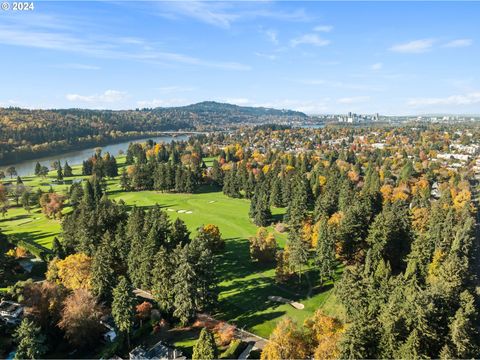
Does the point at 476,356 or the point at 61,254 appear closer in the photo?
the point at 476,356

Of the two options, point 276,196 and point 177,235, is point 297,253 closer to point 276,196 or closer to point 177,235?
point 177,235

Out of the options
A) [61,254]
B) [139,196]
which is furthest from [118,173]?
[61,254]

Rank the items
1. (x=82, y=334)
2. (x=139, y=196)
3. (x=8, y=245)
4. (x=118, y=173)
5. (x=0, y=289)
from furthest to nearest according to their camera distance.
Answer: (x=118, y=173), (x=139, y=196), (x=8, y=245), (x=0, y=289), (x=82, y=334)

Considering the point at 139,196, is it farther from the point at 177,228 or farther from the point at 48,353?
the point at 48,353

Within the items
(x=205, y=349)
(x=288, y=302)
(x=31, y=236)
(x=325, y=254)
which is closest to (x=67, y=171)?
(x=31, y=236)

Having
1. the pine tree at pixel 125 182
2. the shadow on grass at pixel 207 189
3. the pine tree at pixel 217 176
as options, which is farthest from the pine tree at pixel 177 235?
the pine tree at pixel 125 182

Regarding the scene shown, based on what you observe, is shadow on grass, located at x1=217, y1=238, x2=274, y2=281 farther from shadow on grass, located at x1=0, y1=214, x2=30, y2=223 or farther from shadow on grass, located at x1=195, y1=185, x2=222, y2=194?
shadow on grass, located at x1=0, y1=214, x2=30, y2=223

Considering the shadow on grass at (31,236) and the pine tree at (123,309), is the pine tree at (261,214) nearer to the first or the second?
the pine tree at (123,309)
